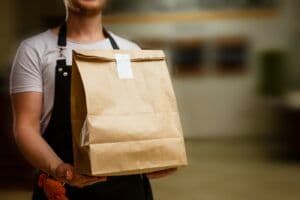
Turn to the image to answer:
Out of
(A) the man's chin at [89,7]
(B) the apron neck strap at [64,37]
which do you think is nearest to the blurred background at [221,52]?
(B) the apron neck strap at [64,37]

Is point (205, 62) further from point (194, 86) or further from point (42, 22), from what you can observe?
point (42, 22)

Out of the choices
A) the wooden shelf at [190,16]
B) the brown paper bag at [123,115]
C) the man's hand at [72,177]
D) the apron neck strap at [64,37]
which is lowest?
the wooden shelf at [190,16]

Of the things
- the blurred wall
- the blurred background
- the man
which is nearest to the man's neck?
the man

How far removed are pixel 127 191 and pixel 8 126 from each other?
366 cm

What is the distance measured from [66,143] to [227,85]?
6.78m

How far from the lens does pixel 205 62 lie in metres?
8.09

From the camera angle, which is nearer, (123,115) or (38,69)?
(123,115)

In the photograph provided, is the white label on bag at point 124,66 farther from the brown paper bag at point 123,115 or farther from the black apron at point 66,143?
the black apron at point 66,143

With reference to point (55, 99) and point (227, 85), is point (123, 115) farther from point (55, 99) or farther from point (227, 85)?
point (227, 85)

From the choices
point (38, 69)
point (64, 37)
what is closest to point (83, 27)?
point (64, 37)

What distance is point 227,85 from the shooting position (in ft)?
26.4

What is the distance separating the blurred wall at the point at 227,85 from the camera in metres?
8.01

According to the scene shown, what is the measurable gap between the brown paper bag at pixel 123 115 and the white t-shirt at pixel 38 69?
18 centimetres

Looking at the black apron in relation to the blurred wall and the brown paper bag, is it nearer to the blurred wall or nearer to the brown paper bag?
the brown paper bag
